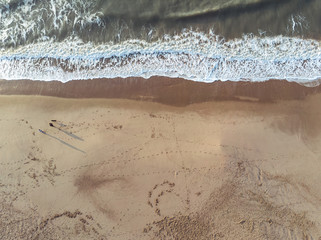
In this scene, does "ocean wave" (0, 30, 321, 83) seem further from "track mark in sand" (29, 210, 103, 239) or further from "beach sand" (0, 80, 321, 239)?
"track mark in sand" (29, 210, 103, 239)

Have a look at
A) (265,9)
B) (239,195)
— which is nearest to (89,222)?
(239,195)

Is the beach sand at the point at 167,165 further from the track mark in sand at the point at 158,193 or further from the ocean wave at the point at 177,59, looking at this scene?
the ocean wave at the point at 177,59

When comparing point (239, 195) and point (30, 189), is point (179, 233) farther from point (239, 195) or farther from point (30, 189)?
point (30, 189)

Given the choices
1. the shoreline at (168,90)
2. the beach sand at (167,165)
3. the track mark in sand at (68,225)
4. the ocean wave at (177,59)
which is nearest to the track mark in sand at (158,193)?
the beach sand at (167,165)

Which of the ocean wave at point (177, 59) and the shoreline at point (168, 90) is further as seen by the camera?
the ocean wave at point (177, 59)

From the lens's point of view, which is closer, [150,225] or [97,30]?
[150,225]

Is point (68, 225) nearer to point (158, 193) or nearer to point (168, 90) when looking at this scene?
point (158, 193)
